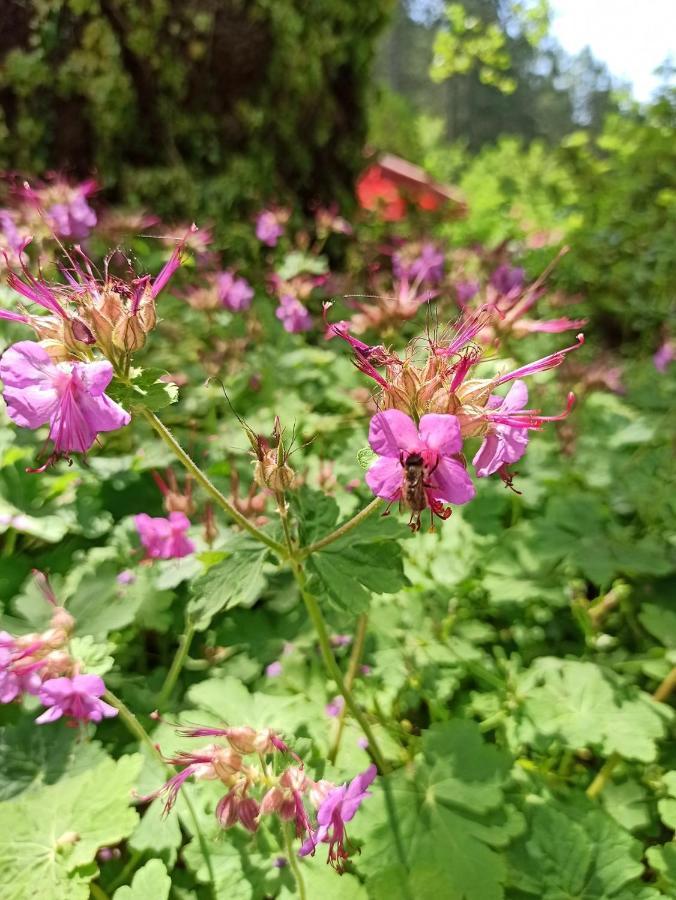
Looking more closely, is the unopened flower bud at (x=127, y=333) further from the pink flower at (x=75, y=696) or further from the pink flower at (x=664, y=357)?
the pink flower at (x=664, y=357)

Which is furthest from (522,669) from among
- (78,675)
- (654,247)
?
(654,247)

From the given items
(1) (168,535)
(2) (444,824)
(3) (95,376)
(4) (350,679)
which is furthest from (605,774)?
(3) (95,376)

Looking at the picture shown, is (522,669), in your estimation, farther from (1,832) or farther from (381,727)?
(1,832)

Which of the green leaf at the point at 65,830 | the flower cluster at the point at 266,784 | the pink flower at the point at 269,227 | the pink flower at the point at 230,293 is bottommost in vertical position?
the green leaf at the point at 65,830

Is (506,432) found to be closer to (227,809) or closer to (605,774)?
(227,809)

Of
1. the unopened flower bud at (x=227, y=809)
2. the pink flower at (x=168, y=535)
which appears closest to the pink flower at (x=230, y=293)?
the pink flower at (x=168, y=535)

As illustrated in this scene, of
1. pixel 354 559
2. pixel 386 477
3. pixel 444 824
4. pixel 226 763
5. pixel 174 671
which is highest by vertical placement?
pixel 386 477

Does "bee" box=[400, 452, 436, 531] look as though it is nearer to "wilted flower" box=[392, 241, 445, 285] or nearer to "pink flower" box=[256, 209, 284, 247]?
"wilted flower" box=[392, 241, 445, 285]
